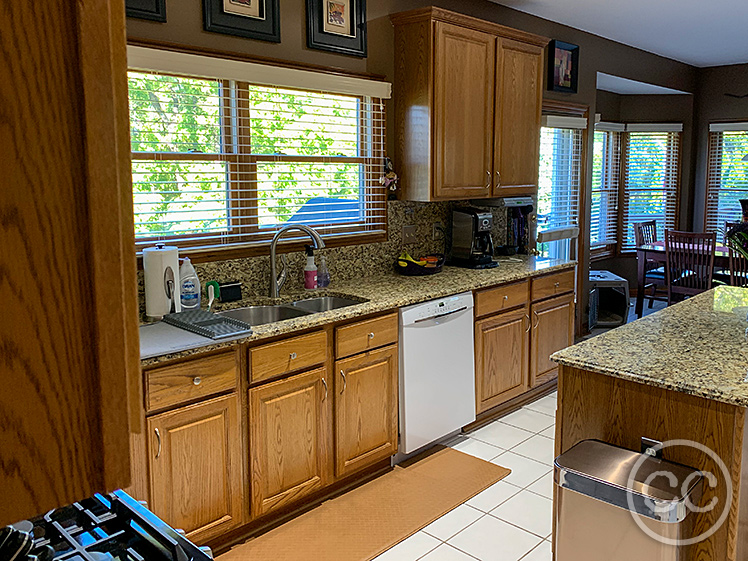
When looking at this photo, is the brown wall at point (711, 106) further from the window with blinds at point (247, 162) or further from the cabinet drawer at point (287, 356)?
the cabinet drawer at point (287, 356)

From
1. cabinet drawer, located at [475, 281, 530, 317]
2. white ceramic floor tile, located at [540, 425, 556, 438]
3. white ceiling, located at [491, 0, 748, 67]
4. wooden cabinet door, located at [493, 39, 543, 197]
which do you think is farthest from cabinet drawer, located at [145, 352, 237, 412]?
white ceiling, located at [491, 0, 748, 67]

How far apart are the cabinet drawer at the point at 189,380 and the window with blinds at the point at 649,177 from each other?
645 centimetres

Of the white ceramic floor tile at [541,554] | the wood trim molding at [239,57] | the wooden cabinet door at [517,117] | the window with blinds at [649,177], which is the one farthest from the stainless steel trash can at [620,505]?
the window with blinds at [649,177]

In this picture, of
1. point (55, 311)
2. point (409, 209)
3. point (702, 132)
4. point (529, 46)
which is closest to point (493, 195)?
point (409, 209)

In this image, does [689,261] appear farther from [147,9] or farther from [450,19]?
[147,9]

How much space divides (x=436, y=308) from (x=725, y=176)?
5.83 metres

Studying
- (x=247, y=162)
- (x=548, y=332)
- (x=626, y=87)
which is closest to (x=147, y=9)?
(x=247, y=162)

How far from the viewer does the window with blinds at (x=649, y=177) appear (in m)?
7.80

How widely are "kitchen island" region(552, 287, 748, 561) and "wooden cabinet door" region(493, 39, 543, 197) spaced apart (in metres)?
2.05

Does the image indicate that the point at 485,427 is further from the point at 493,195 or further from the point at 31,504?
the point at 31,504

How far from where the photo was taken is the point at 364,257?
3.94 metres

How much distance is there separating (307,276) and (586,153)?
346 centimetres

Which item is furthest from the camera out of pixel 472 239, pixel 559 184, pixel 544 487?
pixel 559 184

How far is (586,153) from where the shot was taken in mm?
5848
